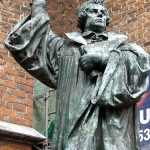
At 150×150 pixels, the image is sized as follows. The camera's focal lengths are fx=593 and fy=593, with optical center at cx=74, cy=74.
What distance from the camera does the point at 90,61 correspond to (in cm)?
405

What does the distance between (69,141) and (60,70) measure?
58 cm

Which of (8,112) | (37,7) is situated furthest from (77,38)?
(8,112)

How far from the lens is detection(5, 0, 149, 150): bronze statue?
388 centimetres

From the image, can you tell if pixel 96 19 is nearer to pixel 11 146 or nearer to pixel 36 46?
pixel 36 46

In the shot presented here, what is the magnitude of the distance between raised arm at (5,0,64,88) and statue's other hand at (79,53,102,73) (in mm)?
275

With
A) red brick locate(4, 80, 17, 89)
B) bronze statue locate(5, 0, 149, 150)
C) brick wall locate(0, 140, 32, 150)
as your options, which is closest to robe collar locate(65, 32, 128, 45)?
bronze statue locate(5, 0, 149, 150)

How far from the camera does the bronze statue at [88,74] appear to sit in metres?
3.88

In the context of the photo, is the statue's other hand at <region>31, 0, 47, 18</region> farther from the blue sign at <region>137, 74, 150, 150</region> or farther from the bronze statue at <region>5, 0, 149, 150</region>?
the blue sign at <region>137, 74, 150, 150</region>

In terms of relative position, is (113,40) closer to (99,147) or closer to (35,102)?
(99,147)

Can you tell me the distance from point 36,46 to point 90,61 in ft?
1.40

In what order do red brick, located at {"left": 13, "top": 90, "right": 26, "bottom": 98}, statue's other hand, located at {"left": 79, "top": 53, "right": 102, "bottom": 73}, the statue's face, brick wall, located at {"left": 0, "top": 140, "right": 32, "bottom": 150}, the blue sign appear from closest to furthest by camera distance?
statue's other hand, located at {"left": 79, "top": 53, "right": 102, "bottom": 73}, the statue's face, brick wall, located at {"left": 0, "top": 140, "right": 32, "bottom": 150}, red brick, located at {"left": 13, "top": 90, "right": 26, "bottom": 98}, the blue sign

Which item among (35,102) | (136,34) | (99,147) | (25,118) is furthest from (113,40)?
(35,102)

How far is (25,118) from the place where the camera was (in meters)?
8.93

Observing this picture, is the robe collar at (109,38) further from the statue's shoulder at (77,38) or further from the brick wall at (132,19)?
the brick wall at (132,19)
